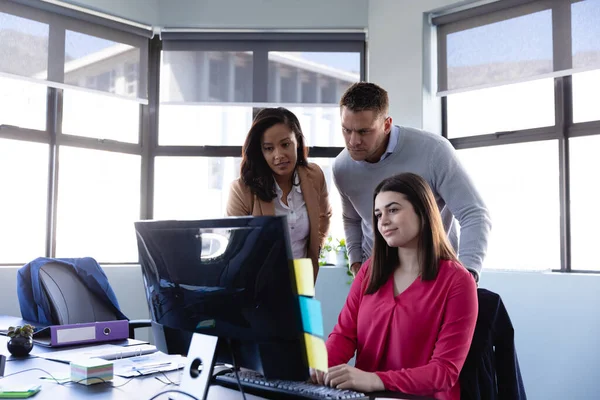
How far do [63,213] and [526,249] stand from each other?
289 centimetres

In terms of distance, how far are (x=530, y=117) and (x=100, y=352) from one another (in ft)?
9.39

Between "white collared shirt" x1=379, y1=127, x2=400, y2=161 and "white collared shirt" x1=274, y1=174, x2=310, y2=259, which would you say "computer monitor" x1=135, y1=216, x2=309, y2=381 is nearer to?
"white collared shirt" x1=274, y1=174, x2=310, y2=259

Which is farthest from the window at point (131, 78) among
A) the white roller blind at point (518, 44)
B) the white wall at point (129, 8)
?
the white roller blind at point (518, 44)

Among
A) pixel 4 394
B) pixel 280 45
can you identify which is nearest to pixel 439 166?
pixel 4 394

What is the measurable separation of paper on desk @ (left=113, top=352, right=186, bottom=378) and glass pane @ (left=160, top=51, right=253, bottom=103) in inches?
104

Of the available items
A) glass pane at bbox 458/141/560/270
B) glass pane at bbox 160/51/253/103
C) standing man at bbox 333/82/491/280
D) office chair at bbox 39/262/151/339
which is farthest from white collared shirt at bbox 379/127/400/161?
glass pane at bbox 160/51/253/103

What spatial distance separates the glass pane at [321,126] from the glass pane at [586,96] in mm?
1512

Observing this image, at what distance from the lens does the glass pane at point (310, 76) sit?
4.23m

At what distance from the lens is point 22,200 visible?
377 cm

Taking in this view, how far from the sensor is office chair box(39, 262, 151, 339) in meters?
2.49

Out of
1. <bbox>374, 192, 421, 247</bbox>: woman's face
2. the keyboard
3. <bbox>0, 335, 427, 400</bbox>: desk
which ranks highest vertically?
<bbox>374, 192, 421, 247</bbox>: woman's face

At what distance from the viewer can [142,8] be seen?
4.16 metres

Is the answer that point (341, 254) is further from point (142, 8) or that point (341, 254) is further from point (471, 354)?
point (471, 354)

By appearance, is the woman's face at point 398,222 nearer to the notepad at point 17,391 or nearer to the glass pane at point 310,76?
the notepad at point 17,391
